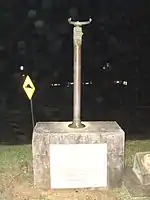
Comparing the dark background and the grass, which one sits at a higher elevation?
the dark background

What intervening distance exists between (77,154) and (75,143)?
0.10 m

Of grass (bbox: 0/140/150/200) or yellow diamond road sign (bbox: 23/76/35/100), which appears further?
yellow diamond road sign (bbox: 23/76/35/100)

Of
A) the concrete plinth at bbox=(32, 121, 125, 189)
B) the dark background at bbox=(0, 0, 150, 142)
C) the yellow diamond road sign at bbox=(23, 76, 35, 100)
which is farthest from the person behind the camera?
the dark background at bbox=(0, 0, 150, 142)

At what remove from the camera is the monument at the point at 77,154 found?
9.36 feet

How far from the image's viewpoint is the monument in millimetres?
2854

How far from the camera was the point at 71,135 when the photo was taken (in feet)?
9.33

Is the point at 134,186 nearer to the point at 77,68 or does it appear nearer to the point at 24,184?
the point at 24,184

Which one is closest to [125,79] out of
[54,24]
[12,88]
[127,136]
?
[127,136]

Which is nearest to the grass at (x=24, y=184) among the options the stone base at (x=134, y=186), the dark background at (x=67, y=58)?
the stone base at (x=134, y=186)

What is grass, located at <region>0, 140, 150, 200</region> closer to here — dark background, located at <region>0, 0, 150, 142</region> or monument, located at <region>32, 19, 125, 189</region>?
monument, located at <region>32, 19, 125, 189</region>

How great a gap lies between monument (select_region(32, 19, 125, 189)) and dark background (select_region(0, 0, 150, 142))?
4.54ft

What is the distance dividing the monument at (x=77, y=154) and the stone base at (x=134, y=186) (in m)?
0.11

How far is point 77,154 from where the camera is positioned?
288 cm

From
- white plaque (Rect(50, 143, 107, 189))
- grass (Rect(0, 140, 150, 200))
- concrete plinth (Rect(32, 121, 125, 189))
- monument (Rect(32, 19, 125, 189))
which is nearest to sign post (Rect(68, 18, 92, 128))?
monument (Rect(32, 19, 125, 189))
